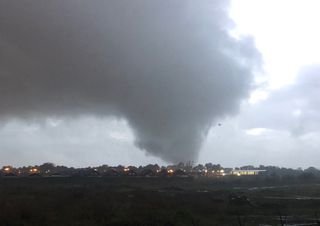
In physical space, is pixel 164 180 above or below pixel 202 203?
above

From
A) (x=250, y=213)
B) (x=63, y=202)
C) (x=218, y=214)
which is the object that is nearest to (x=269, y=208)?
(x=250, y=213)

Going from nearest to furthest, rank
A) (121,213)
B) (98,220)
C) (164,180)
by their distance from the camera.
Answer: (98,220) → (121,213) → (164,180)

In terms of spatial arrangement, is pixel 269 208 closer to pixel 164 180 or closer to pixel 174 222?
pixel 174 222

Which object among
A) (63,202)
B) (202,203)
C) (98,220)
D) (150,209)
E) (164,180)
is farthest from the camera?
(164,180)

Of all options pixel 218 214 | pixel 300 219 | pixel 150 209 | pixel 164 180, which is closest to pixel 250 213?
pixel 218 214

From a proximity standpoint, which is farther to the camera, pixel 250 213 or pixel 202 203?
pixel 202 203

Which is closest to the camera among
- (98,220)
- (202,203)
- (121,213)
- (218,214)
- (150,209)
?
(98,220)

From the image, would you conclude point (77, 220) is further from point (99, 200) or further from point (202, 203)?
point (202, 203)

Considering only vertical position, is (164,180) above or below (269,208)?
above

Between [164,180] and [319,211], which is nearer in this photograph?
[319,211]
